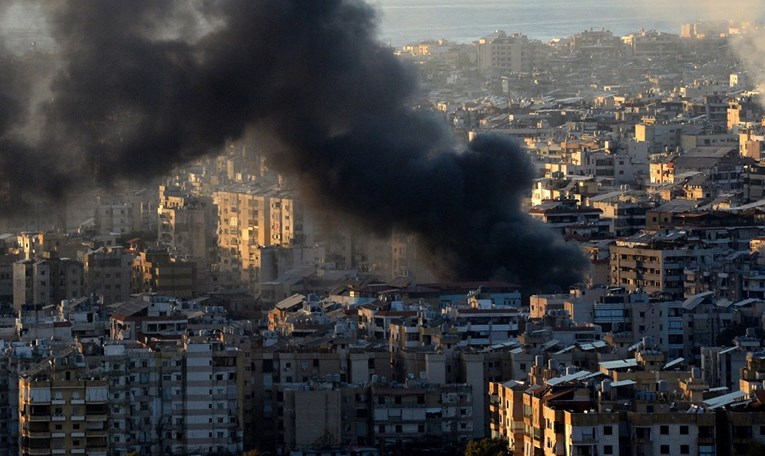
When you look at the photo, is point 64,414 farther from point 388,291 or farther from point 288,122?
point 288,122

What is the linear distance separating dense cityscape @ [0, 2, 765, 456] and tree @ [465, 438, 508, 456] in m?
0.05

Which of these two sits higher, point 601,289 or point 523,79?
point 523,79

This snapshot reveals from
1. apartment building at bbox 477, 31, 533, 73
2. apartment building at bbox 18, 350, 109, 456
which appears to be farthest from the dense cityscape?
apartment building at bbox 477, 31, 533, 73

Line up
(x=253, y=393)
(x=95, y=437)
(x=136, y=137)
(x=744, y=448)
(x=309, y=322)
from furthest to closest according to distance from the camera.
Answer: (x=136, y=137) → (x=309, y=322) → (x=253, y=393) → (x=95, y=437) → (x=744, y=448)

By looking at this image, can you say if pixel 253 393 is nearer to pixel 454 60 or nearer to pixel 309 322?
pixel 309 322

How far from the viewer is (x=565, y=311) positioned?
165 ft

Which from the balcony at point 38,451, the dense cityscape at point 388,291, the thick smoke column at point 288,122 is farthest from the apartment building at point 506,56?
the balcony at point 38,451

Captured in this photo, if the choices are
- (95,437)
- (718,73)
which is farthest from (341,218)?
(718,73)

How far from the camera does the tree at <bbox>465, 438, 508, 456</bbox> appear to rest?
3893 cm

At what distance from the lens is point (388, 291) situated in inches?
2190

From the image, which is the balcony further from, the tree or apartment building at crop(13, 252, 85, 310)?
apartment building at crop(13, 252, 85, 310)

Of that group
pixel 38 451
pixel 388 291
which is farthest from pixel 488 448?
pixel 388 291

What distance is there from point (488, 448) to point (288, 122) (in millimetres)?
26431

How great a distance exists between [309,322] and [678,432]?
14.6 metres
